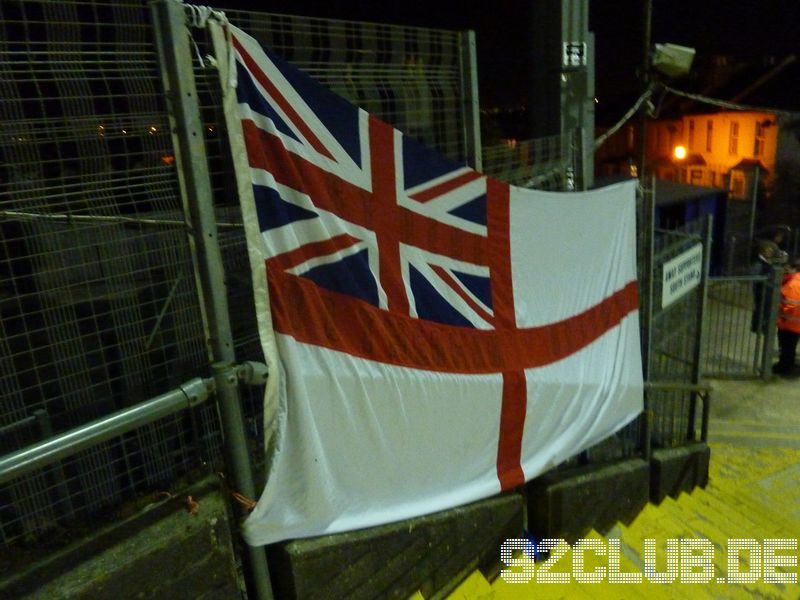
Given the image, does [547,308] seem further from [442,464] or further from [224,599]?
[224,599]

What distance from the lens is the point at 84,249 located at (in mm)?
2080

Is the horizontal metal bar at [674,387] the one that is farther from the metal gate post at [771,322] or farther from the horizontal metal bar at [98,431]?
the horizontal metal bar at [98,431]

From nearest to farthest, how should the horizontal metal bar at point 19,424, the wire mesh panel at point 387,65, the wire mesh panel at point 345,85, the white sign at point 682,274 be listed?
the horizontal metal bar at point 19,424
the wire mesh panel at point 345,85
the wire mesh panel at point 387,65
the white sign at point 682,274

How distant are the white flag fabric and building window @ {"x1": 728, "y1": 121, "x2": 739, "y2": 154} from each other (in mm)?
20340

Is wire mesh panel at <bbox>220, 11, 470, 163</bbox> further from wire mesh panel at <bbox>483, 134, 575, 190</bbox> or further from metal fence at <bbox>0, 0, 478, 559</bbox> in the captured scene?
wire mesh panel at <bbox>483, 134, 575, 190</bbox>

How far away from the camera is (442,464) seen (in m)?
2.95

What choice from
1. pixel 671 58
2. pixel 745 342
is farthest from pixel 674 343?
pixel 745 342

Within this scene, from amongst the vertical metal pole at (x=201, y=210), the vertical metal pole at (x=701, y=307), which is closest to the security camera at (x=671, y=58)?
the vertical metal pole at (x=701, y=307)

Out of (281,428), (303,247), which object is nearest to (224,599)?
(281,428)

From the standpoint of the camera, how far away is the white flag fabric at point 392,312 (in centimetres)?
221

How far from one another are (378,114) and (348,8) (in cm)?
560

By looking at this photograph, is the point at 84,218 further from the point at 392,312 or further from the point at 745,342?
the point at 745,342

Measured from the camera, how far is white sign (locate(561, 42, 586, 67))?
4.56 m

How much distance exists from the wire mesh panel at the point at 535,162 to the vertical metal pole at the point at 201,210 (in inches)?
83.7
